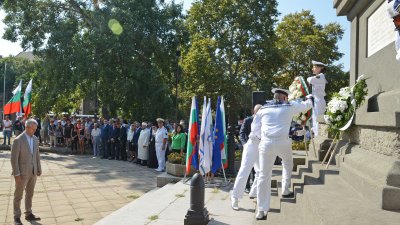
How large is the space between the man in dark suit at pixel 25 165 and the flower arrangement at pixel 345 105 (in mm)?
5102

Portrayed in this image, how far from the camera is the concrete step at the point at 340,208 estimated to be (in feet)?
11.1

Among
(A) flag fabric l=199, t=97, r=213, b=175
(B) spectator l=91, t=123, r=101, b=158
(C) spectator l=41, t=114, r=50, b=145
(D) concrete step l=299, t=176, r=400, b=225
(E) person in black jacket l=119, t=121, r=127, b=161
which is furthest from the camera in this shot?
(C) spectator l=41, t=114, r=50, b=145

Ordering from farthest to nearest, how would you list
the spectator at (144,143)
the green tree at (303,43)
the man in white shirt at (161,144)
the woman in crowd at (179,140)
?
the green tree at (303,43), the spectator at (144,143), the man in white shirt at (161,144), the woman in crowd at (179,140)

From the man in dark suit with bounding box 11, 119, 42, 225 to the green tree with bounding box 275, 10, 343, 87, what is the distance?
31.4 metres

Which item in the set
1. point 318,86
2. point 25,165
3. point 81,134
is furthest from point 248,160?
point 81,134

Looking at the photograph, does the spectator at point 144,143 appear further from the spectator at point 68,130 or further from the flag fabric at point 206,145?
the flag fabric at point 206,145

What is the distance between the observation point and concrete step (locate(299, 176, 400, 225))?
3.39m

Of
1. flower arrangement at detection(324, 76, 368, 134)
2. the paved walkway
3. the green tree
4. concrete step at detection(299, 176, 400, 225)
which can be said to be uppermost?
the green tree

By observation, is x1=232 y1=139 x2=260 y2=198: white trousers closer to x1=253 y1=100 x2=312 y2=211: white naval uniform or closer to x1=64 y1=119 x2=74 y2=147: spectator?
x1=253 y1=100 x2=312 y2=211: white naval uniform

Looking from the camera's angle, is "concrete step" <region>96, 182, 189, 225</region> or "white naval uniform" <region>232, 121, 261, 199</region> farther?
"white naval uniform" <region>232, 121, 261, 199</region>

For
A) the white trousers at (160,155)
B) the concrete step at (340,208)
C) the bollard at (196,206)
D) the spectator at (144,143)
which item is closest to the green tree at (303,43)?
the spectator at (144,143)

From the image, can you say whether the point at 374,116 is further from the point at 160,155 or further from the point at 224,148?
Answer: the point at 160,155

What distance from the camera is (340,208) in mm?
3771

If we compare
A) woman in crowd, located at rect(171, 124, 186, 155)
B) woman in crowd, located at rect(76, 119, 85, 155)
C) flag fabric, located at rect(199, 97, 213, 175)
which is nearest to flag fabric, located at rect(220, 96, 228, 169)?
flag fabric, located at rect(199, 97, 213, 175)
